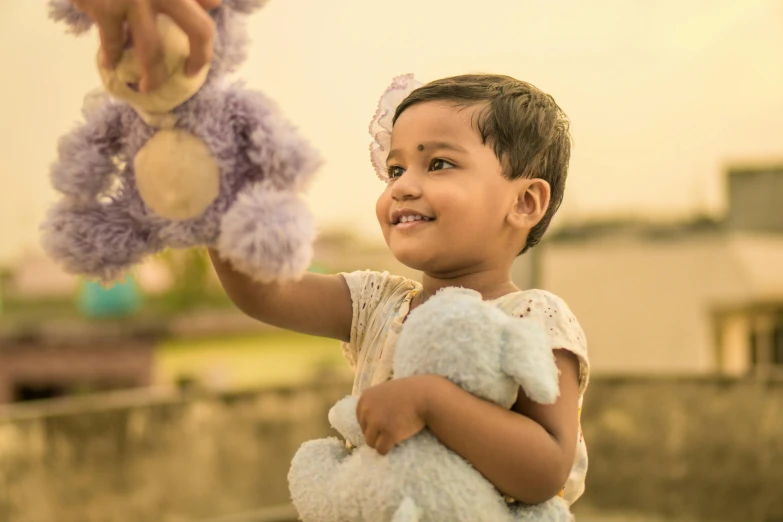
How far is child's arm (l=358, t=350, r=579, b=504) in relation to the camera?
3.37 ft

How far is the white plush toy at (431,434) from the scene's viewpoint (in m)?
1.01

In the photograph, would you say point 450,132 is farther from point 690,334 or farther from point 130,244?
point 690,334

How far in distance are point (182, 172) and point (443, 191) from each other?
349 mm

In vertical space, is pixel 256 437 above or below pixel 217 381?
above

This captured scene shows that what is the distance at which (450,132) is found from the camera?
3.94 ft

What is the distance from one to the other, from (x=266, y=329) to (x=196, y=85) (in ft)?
42.9

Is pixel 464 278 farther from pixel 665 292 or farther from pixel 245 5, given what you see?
pixel 665 292

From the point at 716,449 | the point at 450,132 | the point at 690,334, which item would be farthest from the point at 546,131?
the point at 690,334

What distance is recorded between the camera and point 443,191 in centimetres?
118

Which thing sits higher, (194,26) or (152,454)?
(194,26)

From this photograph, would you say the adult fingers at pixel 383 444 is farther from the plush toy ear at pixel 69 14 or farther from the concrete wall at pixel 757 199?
the concrete wall at pixel 757 199

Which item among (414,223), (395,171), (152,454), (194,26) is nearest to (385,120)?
(395,171)

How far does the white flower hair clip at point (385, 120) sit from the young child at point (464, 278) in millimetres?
11

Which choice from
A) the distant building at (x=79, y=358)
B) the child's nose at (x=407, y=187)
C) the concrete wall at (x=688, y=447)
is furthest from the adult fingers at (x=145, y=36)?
the distant building at (x=79, y=358)
